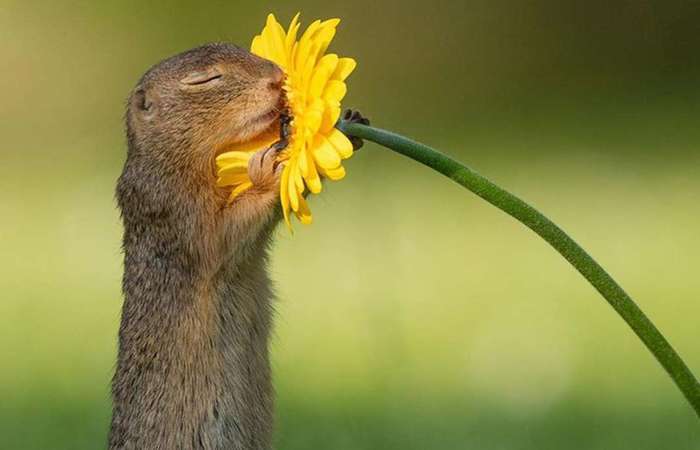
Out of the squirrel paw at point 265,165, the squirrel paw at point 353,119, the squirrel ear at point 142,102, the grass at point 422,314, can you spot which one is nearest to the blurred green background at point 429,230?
the grass at point 422,314

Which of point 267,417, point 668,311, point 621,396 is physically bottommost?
point 267,417

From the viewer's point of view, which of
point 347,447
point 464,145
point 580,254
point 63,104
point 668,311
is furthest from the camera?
point 63,104

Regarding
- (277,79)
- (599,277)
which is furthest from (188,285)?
(599,277)

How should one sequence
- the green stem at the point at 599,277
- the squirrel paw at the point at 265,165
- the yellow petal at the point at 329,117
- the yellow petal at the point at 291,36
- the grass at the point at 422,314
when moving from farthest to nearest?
1. the grass at the point at 422,314
2. the squirrel paw at the point at 265,165
3. the yellow petal at the point at 291,36
4. the yellow petal at the point at 329,117
5. the green stem at the point at 599,277

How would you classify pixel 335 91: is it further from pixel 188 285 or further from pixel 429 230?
pixel 429 230

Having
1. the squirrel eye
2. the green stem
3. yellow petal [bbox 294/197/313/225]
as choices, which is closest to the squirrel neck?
the squirrel eye

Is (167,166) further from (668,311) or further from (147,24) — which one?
(147,24)

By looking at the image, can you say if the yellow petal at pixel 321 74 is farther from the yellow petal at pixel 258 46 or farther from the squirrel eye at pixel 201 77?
the squirrel eye at pixel 201 77

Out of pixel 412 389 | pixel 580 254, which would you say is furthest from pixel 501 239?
pixel 580 254
